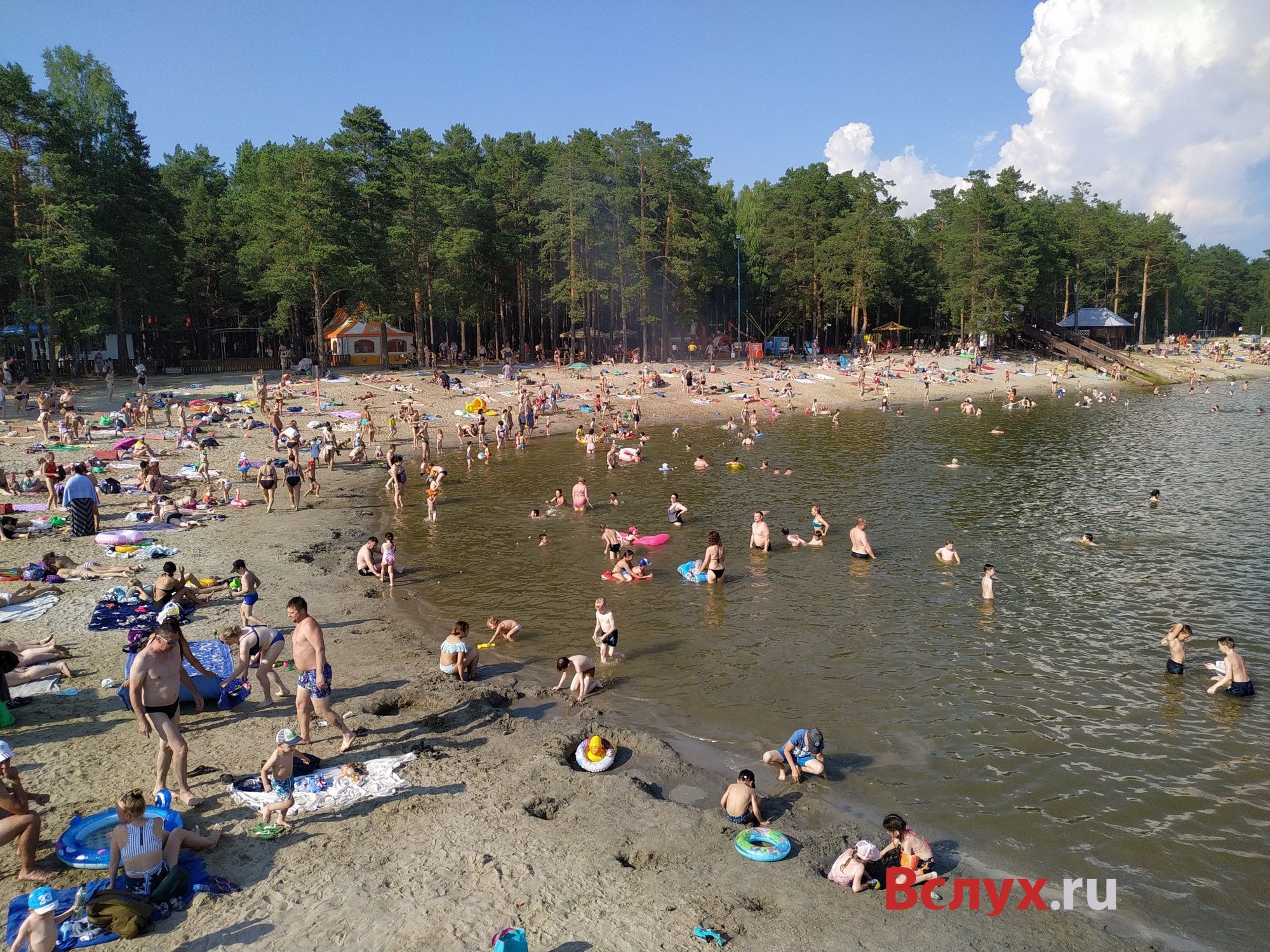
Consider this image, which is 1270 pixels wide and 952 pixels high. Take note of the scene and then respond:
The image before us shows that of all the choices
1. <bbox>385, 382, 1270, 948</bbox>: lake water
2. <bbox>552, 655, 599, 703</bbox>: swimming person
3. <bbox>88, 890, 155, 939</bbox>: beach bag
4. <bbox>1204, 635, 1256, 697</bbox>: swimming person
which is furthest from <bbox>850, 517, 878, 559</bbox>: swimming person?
<bbox>88, 890, 155, 939</bbox>: beach bag

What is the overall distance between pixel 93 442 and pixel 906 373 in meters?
52.6

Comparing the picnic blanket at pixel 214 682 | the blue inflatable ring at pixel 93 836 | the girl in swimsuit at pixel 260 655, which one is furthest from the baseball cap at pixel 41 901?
the girl in swimsuit at pixel 260 655

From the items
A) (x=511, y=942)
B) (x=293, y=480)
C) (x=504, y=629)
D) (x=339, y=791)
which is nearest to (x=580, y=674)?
(x=504, y=629)

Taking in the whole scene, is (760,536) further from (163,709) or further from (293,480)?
(163,709)

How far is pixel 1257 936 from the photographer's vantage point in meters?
7.17

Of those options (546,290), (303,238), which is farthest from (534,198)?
(303,238)

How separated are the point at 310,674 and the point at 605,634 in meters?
5.12

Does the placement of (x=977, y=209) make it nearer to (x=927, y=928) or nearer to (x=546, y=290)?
(x=546, y=290)

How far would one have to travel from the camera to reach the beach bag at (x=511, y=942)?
5996mm

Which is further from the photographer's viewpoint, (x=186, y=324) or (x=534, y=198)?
(x=534, y=198)

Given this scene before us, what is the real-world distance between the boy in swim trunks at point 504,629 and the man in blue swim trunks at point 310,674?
4.75 m

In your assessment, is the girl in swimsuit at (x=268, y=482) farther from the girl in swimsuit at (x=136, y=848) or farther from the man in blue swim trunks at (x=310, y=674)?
the girl in swimsuit at (x=136, y=848)

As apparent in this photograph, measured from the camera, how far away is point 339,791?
27.6 ft

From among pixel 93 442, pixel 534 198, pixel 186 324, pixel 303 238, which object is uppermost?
pixel 534 198
